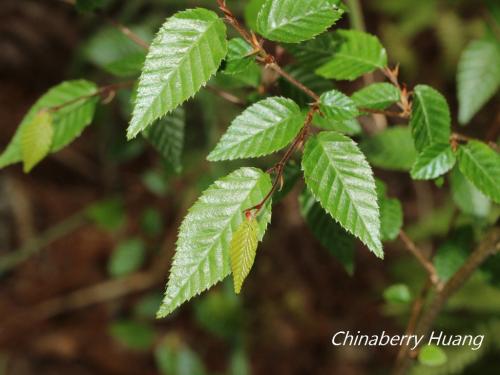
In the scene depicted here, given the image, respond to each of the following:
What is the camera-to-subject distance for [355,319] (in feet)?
10.7

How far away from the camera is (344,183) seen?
89 cm

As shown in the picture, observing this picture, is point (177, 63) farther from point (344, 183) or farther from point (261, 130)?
point (344, 183)

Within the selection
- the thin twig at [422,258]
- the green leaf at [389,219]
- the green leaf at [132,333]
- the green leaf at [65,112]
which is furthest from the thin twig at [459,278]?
the green leaf at [132,333]

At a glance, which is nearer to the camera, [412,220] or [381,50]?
[381,50]

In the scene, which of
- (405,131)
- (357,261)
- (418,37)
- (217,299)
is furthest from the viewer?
(418,37)

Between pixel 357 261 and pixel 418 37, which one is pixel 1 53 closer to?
pixel 357 261

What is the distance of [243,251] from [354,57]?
0.53 metres

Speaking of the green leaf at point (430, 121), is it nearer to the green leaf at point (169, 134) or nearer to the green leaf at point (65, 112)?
the green leaf at point (169, 134)

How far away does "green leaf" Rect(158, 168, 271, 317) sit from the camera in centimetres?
84

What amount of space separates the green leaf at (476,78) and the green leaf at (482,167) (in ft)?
1.81

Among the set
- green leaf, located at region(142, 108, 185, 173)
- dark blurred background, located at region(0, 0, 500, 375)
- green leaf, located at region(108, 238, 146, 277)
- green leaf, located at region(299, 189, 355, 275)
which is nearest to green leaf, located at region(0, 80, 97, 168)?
green leaf, located at region(142, 108, 185, 173)

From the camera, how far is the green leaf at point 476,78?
1554mm

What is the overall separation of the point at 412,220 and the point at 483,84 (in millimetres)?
2144

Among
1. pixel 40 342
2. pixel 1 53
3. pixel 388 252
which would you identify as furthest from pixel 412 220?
pixel 1 53
